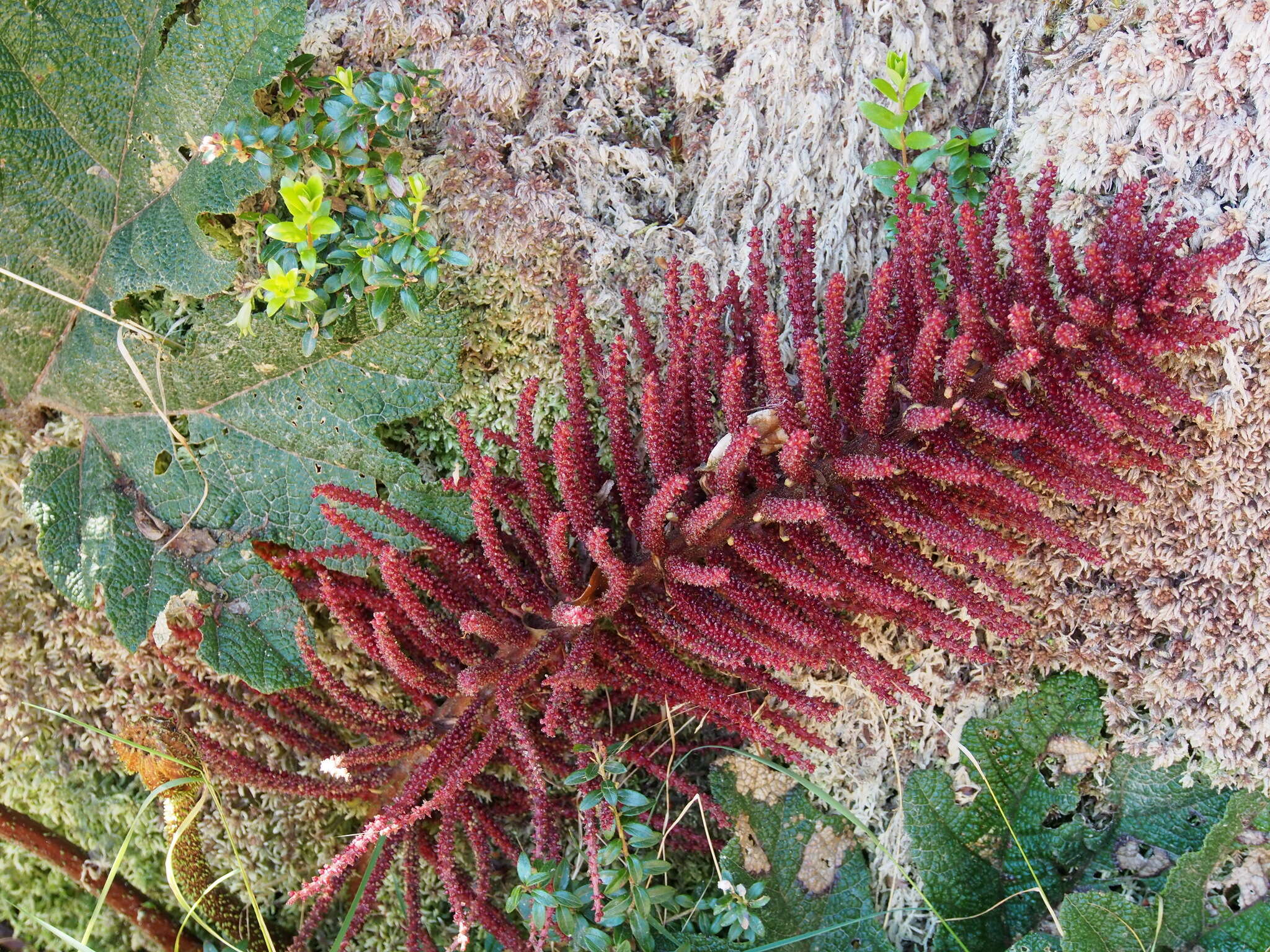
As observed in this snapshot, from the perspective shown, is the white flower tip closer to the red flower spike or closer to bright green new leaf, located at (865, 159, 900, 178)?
the red flower spike

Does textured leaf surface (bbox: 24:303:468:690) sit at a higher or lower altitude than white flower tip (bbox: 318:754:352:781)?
higher

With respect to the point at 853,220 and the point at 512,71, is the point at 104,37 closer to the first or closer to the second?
the point at 512,71

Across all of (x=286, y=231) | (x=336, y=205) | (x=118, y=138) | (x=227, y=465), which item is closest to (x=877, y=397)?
(x=286, y=231)

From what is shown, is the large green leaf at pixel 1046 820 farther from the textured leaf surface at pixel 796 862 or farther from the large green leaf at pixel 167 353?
the large green leaf at pixel 167 353

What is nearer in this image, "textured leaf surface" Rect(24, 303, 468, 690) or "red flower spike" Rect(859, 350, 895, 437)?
"red flower spike" Rect(859, 350, 895, 437)

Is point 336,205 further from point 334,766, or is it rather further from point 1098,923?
point 1098,923

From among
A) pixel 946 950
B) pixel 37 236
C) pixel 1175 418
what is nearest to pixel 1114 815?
pixel 946 950

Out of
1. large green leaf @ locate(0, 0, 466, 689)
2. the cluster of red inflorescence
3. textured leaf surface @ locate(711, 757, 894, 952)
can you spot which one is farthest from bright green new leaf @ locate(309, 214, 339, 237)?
textured leaf surface @ locate(711, 757, 894, 952)

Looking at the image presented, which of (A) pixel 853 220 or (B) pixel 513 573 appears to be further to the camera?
(A) pixel 853 220
